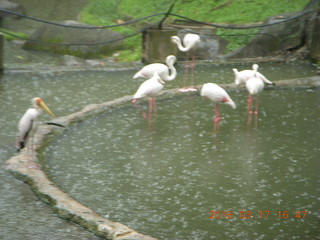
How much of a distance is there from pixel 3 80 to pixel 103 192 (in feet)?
14.6

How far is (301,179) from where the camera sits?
4949 millimetres

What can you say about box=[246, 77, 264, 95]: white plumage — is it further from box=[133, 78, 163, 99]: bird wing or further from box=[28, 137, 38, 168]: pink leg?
box=[28, 137, 38, 168]: pink leg

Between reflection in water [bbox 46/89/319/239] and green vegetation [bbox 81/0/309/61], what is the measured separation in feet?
17.7

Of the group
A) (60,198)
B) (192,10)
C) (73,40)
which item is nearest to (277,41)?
(192,10)

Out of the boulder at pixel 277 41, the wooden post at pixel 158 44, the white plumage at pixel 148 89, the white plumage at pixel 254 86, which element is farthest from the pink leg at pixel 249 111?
the boulder at pixel 277 41

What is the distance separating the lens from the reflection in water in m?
4.14

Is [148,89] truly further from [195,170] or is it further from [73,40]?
[73,40]

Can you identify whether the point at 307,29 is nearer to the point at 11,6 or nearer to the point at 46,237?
the point at 11,6

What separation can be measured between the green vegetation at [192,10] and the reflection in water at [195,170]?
540 cm

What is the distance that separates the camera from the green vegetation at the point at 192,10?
12461 millimetres

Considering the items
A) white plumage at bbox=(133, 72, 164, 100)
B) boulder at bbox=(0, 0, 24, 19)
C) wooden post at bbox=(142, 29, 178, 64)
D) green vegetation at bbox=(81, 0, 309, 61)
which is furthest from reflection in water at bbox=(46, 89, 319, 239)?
boulder at bbox=(0, 0, 24, 19)

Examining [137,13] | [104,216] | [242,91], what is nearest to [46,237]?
[104,216]
